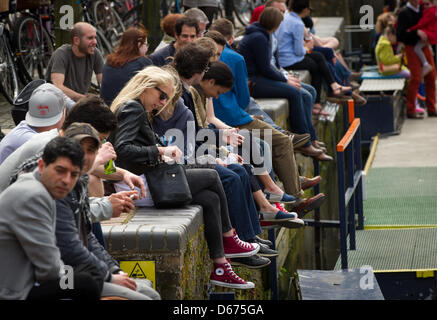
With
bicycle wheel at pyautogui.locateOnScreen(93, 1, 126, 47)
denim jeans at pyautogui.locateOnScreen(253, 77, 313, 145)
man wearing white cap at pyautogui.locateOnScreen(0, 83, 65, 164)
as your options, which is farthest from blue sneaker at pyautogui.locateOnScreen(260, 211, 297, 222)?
bicycle wheel at pyautogui.locateOnScreen(93, 1, 126, 47)

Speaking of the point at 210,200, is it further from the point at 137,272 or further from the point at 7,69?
the point at 7,69

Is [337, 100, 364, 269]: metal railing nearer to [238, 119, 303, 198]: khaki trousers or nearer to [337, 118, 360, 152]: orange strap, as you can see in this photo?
[337, 118, 360, 152]: orange strap

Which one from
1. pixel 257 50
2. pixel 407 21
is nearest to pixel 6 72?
pixel 257 50

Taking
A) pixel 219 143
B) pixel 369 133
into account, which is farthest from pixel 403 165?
pixel 219 143

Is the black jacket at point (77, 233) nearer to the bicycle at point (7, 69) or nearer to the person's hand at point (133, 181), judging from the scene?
the person's hand at point (133, 181)

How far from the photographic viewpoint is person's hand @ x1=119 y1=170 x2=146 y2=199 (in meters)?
5.24

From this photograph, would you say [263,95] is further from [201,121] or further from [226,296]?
[226,296]

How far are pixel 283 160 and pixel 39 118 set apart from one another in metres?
3.39

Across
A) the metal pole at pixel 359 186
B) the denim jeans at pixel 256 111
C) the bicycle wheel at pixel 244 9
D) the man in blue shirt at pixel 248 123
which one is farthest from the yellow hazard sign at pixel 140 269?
the bicycle wheel at pixel 244 9

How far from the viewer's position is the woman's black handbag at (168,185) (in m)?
5.47

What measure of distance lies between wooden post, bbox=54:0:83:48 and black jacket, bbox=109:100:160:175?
225 cm

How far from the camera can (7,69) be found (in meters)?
8.87

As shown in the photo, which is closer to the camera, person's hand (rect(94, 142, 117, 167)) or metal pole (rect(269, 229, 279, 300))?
person's hand (rect(94, 142, 117, 167))

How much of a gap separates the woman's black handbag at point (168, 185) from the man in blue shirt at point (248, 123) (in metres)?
2.15
